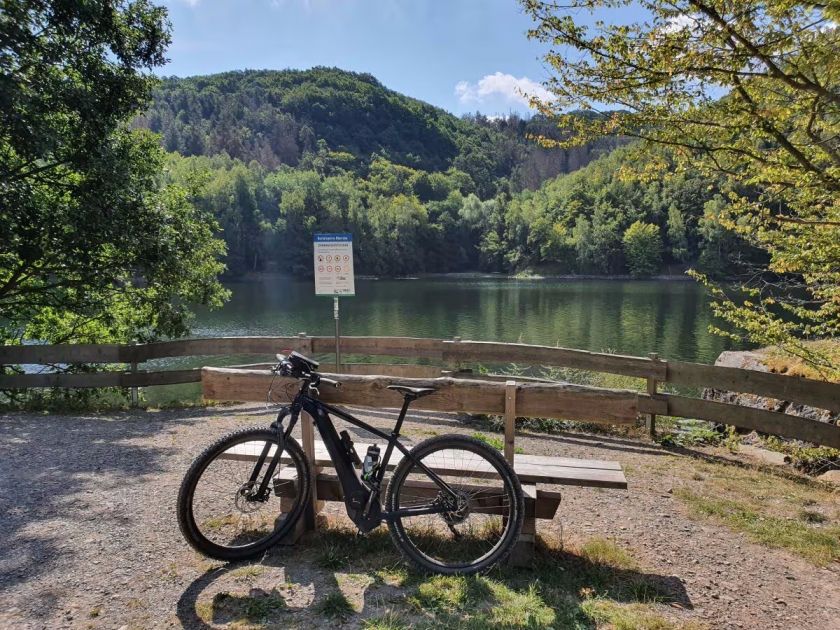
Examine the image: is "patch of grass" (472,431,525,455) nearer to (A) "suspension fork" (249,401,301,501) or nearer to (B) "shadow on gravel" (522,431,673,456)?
(B) "shadow on gravel" (522,431,673,456)

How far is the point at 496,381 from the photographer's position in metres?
6.66

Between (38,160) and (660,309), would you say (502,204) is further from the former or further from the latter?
(38,160)

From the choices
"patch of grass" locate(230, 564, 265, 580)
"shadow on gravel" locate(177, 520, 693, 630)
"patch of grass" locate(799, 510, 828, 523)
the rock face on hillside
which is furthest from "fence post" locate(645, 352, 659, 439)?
"patch of grass" locate(230, 564, 265, 580)

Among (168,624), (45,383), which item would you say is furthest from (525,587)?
(45,383)

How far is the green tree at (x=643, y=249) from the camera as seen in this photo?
8975cm

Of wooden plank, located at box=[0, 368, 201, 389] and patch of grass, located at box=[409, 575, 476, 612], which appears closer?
patch of grass, located at box=[409, 575, 476, 612]

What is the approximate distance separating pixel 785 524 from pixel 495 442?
289cm

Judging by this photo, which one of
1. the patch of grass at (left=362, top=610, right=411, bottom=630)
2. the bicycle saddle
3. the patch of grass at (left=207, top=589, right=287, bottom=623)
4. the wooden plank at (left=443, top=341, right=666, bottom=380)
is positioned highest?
the bicycle saddle

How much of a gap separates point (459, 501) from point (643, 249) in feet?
315

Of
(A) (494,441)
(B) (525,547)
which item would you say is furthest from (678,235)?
(B) (525,547)

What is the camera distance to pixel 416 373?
826 cm

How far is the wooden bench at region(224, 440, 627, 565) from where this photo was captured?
11.0 ft

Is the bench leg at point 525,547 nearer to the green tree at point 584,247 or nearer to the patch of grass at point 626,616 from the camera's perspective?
the patch of grass at point 626,616

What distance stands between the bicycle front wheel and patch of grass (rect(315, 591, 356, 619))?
0.49 metres
